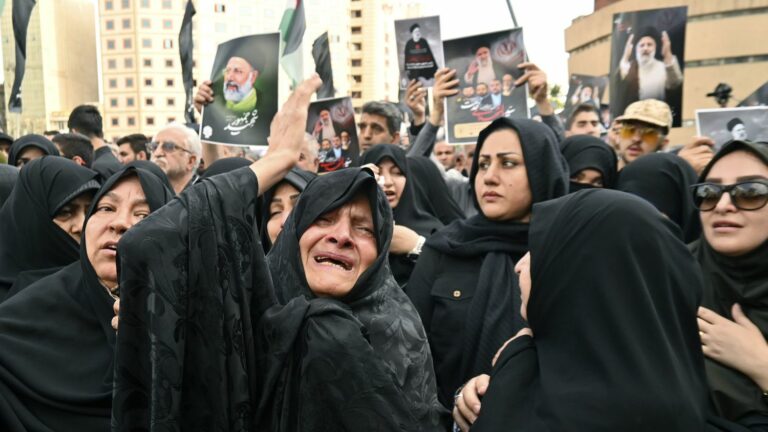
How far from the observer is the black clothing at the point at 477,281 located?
280 centimetres

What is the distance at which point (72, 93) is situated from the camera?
79500 millimetres

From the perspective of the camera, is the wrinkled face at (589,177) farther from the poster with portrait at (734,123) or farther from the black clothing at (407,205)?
the poster with portrait at (734,123)

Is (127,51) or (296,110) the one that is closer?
(296,110)

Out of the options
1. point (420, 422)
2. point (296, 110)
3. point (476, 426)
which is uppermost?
point (296, 110)

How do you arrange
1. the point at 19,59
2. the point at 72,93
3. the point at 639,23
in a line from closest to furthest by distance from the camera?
the point at 639,23, the point at 19,59, the point at 72,93

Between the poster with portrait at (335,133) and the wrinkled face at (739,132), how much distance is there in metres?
2.95

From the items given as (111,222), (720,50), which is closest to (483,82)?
(111,222)

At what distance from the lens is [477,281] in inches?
117

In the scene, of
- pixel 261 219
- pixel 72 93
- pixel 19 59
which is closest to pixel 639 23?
pixel 261 219

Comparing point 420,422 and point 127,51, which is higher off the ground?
point 127,51

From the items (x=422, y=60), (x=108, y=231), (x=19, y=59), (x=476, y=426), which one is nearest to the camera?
(x=476, y=426)

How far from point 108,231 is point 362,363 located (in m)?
1.24

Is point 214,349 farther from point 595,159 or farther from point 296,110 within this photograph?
point 595,159

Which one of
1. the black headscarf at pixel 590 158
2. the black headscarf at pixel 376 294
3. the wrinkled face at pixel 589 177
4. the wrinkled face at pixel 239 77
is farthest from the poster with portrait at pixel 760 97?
the black headscarf at pixel 376 294
